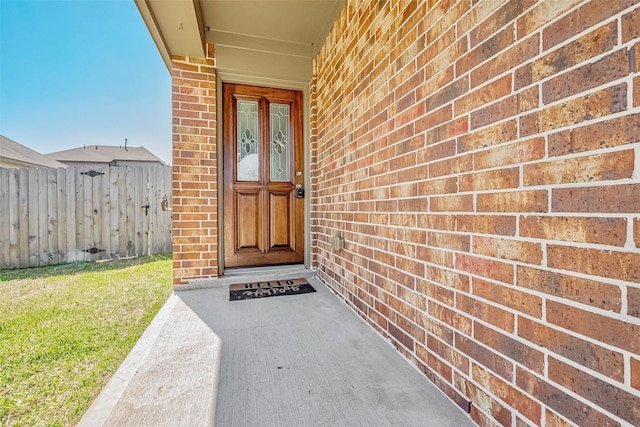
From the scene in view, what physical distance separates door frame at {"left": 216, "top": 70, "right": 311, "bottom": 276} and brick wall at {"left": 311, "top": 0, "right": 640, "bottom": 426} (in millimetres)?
1528

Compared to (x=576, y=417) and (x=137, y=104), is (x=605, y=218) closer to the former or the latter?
(x=576, y=417)

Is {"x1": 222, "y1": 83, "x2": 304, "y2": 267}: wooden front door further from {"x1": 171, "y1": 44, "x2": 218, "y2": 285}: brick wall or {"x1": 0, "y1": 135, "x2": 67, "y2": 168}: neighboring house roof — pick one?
{"x1": 0, "y1": 135, "x2": 67, "y2": 168}: neighboring house roof

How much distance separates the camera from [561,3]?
0.78 metres

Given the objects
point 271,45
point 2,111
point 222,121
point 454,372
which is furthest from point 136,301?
point 2,111

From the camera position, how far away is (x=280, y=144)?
327cm

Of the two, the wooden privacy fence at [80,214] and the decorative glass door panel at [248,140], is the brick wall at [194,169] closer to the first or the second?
the decorative glass door panel at [248,140]

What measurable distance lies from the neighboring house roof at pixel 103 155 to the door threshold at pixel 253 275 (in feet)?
48.3

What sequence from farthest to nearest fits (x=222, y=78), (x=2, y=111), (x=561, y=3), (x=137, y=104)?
(x=137, y=104), (x=2, y=111), (x=222, y=78), (x=561, y=3)

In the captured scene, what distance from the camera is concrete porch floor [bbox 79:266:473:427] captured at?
110 cm

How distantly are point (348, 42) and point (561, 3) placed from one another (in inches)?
69.4

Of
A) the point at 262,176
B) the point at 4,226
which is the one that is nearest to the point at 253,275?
the point at 262,176

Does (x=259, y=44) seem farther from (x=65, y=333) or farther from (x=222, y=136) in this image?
(x=65, y=333)

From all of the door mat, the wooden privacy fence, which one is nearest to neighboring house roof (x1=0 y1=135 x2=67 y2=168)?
the wooden privacy fence

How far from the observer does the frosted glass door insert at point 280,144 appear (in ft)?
10.6
